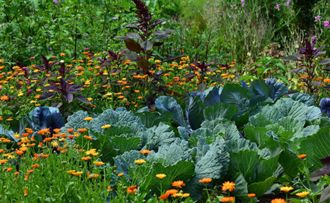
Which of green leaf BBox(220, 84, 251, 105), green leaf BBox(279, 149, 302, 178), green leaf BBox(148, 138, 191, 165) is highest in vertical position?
green leaf BBox(220, 84, 251, 105)

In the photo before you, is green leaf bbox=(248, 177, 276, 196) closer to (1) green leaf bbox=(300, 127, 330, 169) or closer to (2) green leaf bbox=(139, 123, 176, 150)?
(1) green leaf bbox=(300, 127, 330, 169)

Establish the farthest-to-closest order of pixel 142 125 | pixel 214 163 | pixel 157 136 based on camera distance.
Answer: pixel 142 125 → pixel 157 136 → pixel 214 163

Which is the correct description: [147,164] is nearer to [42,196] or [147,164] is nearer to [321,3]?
[42,196]

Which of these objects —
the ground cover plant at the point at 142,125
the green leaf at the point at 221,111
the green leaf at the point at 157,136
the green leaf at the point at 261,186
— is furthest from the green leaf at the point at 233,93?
the green leaf at the point at 261,186

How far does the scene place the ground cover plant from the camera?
10.9ft

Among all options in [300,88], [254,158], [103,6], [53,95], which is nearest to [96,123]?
[53,95]

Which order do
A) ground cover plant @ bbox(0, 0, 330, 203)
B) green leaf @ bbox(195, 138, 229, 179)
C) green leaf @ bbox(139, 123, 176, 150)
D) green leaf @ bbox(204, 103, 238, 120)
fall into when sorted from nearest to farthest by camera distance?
ground cover plant @ bbox(0, 0, 330, 203) → green leaf @ bbox(195, 138, 229, 179) → green leaf @ bbox(139, 123, 176, 150) → green leaf @ bbox(204, 103, 238, 120)

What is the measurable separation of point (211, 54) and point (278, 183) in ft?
15.4

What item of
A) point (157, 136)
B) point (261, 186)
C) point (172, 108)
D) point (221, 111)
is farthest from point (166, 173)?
point (172, 108)

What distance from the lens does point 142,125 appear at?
13.8 feet

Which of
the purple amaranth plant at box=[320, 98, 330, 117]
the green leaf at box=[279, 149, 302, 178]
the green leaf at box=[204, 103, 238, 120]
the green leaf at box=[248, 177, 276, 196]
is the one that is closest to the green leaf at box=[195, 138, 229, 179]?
the green leaf at box=[248, 177, 276, 196]

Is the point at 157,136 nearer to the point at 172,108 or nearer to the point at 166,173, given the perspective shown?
the point at 172,108

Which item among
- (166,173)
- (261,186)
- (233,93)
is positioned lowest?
(261,186)

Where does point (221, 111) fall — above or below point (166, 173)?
above
